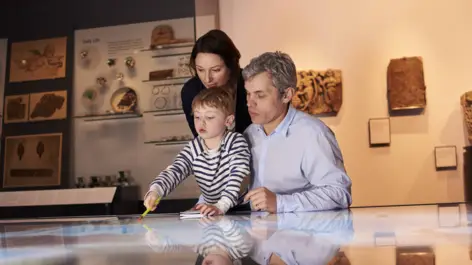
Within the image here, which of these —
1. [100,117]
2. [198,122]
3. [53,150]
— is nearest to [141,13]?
[100,117]

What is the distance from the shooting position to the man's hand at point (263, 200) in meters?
1.45

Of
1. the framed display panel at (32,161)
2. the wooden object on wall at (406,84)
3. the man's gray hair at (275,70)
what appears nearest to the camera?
the man's gray hair at (275,70)

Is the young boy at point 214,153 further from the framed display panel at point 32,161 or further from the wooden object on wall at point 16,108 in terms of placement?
the wooden object on wall at point 16,108

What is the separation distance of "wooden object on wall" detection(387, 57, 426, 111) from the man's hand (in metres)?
2.57

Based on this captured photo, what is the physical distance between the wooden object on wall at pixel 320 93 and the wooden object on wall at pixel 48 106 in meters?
1.81

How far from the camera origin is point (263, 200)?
57.0 inches

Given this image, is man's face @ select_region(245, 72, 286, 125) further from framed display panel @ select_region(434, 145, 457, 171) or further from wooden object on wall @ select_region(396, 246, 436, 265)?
framed display panel @ select_region(434, 145, 457, 171)

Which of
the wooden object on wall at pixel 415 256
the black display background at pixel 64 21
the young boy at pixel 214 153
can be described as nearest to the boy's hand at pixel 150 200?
the young boy at pixel 214 153

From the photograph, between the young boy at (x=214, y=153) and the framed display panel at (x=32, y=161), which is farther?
the framed display panel at (x=32, y=161)

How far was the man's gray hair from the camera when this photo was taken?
1695 mm

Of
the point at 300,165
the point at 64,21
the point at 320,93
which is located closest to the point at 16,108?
the point at 64,21

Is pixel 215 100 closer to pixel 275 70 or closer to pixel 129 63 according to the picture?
pixel 275 70

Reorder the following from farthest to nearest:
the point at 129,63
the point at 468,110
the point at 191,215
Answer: the point at 129,63 < the point at 468,110 < the point at 191,215

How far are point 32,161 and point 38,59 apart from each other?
813mm
